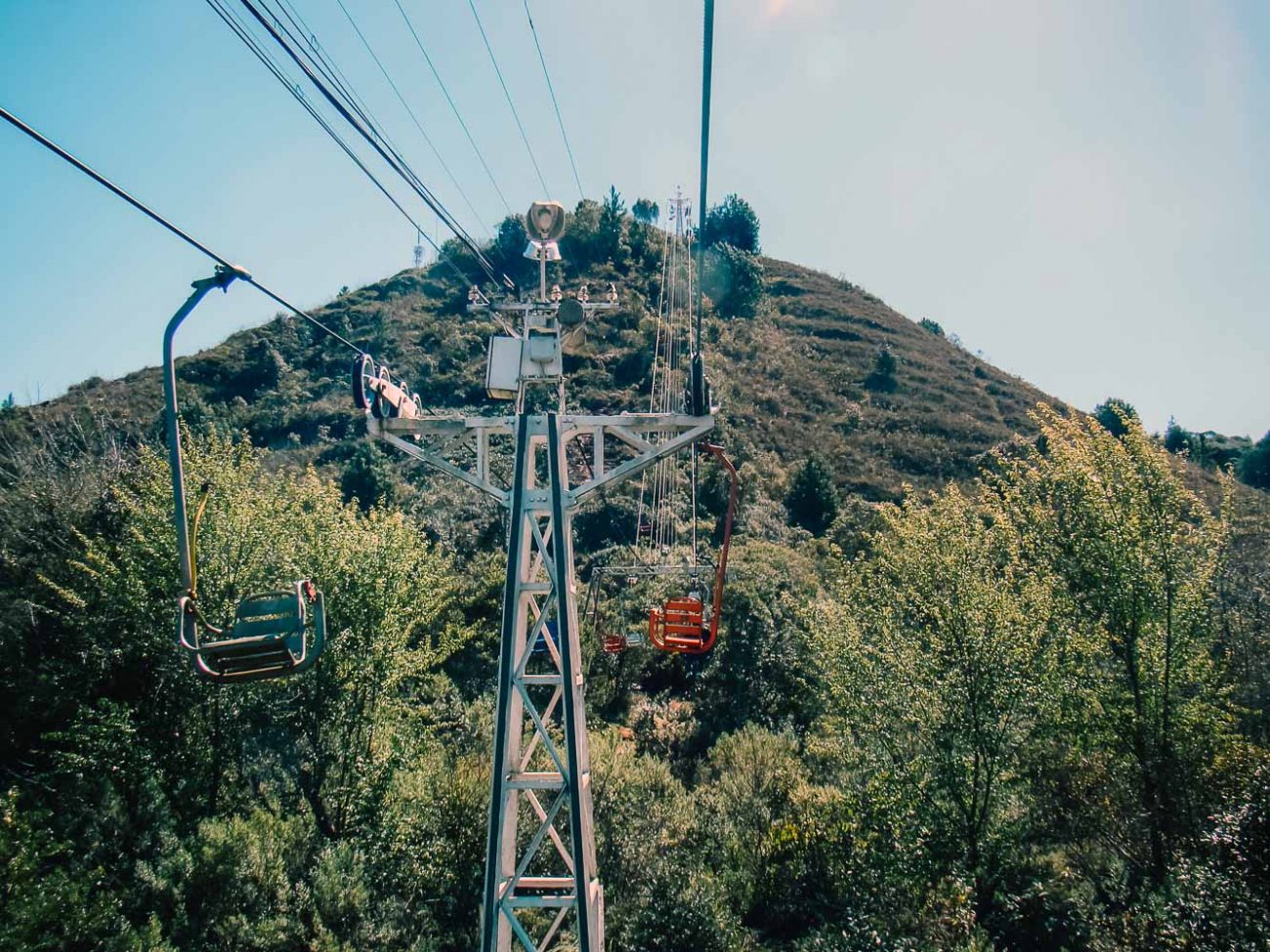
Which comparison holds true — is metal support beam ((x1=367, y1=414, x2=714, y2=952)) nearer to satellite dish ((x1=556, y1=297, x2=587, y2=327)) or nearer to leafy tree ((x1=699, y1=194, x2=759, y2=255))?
satellite dish ((x1=556, y1=297, x2=587, y2=327))

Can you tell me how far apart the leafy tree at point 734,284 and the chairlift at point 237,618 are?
200 feet

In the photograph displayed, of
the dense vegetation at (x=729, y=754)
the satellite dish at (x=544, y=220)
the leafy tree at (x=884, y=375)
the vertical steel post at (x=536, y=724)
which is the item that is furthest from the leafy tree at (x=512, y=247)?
the vertical steel post at (x=536, y=724)

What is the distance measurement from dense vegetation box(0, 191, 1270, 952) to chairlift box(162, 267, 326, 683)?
8.63 metres

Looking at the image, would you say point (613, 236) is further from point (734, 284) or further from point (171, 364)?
point (171, 364)

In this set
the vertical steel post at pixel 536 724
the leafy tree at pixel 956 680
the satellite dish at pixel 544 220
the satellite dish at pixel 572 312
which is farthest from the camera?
the leafy tree at pixel 956 680

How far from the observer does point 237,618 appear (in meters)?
6.29

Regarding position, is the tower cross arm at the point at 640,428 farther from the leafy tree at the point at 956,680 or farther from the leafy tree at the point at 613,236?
the leafy tree at the point at 613,236

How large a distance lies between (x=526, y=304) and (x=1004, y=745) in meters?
12.1

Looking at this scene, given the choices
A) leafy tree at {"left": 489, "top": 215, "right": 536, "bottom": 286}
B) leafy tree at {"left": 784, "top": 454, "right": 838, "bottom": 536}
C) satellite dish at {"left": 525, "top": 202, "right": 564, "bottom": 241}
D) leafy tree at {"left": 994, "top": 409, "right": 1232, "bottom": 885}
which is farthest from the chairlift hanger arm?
leafy tree at {"left": 489, "top": 215, "right": 536, "bottom": 286}

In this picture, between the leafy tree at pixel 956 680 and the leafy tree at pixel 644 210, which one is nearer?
the leafy tree at pixel 956 680

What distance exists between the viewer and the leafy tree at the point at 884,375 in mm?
56125

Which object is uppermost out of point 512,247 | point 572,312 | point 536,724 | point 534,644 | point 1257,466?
point 512,247

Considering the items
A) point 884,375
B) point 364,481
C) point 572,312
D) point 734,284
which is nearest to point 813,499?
point 364,481

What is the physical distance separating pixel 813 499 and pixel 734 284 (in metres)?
32.6
